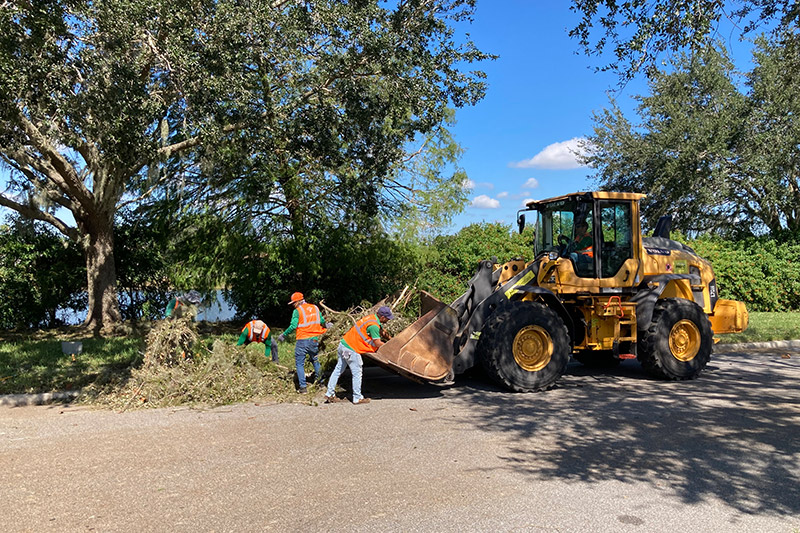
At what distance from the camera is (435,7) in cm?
1262

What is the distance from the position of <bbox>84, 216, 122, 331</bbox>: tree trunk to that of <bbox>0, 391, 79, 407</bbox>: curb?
6089mm

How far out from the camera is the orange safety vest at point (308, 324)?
28.1 ft

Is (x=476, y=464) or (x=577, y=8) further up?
(x=577, y=8)

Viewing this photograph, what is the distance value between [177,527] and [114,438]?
275 cm

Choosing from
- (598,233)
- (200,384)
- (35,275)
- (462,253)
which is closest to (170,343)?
(200,384)

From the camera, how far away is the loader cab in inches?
362

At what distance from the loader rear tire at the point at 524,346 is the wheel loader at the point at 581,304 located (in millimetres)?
15

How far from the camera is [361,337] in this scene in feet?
26.6

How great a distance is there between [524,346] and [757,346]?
25.2 ft

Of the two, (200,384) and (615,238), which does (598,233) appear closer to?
(615,238)

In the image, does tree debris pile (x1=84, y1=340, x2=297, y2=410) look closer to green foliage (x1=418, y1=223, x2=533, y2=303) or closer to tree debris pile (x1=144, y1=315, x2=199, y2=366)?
tree debris pile (x1=144, y1=315, x2=199, y2=366)

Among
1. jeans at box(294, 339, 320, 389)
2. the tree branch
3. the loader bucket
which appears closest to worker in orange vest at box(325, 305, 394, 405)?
the loader bucket

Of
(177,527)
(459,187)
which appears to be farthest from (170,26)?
(459,187)

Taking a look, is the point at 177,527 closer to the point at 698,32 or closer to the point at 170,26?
the point at 170,26
